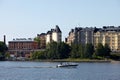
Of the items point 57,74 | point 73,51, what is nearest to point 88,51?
point 73,51

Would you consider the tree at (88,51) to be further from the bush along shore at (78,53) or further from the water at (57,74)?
the water at (57,74)

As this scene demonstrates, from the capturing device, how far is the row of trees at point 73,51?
167m

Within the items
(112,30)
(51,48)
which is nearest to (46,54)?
(51,48)

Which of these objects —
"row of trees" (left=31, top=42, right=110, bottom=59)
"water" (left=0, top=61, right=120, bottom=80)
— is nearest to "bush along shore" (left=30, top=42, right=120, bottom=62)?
"row of trees" (left=31, top=42, right=110, bottom=59)

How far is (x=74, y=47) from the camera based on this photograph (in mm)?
172375

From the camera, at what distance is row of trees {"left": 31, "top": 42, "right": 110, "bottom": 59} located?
166938 mm

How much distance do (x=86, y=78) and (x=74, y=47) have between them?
98170mm

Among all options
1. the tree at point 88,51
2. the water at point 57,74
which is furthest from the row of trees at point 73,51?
the water at point 57,74

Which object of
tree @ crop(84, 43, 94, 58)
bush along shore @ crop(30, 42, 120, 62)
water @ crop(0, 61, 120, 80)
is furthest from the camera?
bush along shore @ crop(30, 42, 120, 62)

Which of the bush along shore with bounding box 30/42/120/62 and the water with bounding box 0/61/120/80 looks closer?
the water with bounding box 0/61/120/80

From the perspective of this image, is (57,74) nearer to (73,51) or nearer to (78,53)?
(73,51)

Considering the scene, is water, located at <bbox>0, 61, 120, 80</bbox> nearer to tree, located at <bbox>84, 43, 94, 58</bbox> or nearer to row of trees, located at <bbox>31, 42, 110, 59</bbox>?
tree, located at <bbox>84, 43, 94, 58</bbox>

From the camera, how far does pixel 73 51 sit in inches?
6688

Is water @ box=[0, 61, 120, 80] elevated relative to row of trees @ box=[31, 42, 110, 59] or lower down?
lower down
